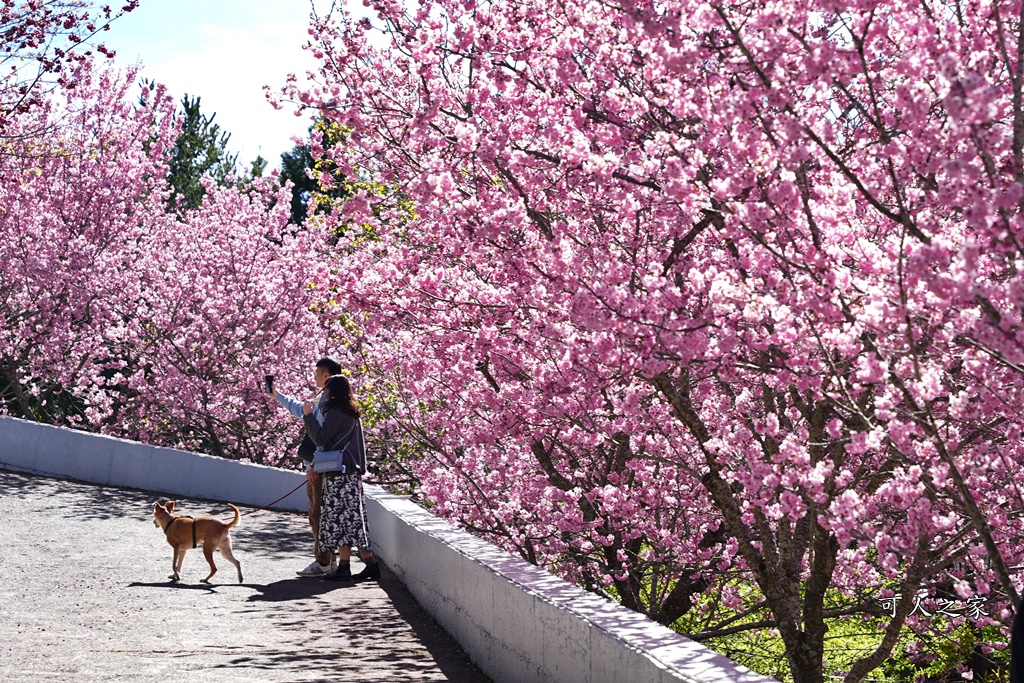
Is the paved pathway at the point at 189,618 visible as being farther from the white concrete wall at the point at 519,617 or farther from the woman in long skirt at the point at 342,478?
the woman in long skirt at the point at 342,478

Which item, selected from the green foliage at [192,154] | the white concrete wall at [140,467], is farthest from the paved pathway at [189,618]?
the green foliage at [192,154]

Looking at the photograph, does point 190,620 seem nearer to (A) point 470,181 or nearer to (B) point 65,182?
(A) point 470,181

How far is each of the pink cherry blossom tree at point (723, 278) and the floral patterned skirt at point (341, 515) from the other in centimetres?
113

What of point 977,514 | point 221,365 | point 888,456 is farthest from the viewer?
point 221,365

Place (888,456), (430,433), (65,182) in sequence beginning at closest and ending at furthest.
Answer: (888,456) → (430,433) → (65,182)

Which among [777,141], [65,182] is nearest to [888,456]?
[777,141]

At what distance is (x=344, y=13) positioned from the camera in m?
8.30

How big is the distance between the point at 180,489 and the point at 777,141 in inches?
558

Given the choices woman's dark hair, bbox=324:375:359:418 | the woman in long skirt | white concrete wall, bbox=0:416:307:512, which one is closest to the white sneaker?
the woman in long skirt

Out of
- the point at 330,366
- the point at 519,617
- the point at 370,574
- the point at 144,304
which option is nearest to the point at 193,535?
the point at 370,574

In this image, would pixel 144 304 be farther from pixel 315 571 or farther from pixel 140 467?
pixel 315 571

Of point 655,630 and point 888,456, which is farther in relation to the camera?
point 888,456

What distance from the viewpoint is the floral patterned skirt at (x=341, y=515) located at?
10.8 metres

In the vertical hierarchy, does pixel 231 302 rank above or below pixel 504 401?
above
